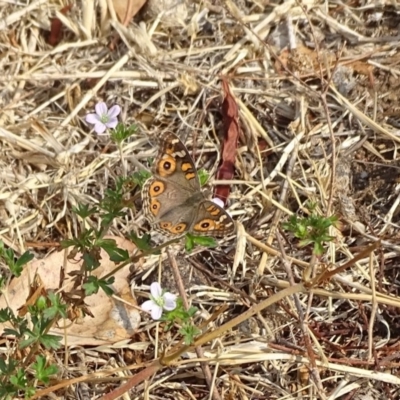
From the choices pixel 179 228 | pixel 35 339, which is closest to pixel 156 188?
pixel 179 228

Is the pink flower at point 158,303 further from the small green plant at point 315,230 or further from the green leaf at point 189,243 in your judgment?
the small green plant at point 315,230

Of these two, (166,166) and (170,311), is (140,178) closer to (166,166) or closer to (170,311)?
(166,166)

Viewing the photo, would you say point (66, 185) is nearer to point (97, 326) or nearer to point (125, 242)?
point (125, 242)

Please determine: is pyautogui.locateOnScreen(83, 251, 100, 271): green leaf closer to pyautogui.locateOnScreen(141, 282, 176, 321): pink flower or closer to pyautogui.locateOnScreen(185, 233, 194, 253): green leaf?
pyautogui.locateOnScreen(141, 282, 176, 321): pink flower

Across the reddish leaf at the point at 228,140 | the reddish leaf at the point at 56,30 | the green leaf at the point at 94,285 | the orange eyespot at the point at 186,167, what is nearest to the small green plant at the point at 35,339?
the green leaf at the point at 94,285

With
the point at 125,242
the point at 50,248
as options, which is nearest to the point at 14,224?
the point at 50,248

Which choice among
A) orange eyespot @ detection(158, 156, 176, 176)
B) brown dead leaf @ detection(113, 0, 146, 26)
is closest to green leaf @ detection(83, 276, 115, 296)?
orange eyespot @ detection(158, 156, 176, 176)
